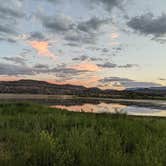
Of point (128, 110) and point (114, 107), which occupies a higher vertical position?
point (114, 107)

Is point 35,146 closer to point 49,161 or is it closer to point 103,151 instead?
point 49,161

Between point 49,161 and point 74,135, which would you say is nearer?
point 49,161

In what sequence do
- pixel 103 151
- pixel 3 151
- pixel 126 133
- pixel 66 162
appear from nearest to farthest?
pixel 66 162 < pixel 103 151 < pixel 3 151 < pixel 126 133

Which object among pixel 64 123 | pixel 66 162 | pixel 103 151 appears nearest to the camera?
pixel 66 162

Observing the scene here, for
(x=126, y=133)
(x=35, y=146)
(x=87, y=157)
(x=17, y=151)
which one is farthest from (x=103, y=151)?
(x=126, y=133)

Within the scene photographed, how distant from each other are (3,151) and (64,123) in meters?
7.20

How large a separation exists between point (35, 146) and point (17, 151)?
56cm

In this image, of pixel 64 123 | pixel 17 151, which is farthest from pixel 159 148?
pixel 64 123

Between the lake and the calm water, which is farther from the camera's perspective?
the lake

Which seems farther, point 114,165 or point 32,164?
point 32,164

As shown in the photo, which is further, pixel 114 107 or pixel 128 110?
pixel 114 107

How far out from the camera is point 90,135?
8.23m

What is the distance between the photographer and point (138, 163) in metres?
5.99

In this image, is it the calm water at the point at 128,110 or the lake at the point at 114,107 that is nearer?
the calm water at the point at 128,110
